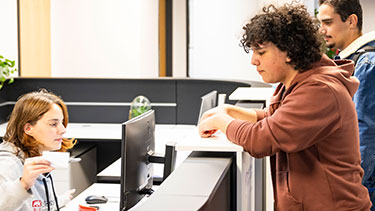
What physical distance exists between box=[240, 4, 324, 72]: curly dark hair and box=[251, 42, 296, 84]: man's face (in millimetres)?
13

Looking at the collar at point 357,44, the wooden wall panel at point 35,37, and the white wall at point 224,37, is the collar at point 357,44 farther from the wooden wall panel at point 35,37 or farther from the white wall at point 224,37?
the wooden wall panel at point 35,37

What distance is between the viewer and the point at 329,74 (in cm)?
137

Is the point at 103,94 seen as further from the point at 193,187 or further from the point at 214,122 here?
the point at 193,187

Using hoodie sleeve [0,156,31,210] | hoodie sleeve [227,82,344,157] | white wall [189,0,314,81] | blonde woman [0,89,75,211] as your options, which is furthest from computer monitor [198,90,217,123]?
white wall [189,0,314,81]

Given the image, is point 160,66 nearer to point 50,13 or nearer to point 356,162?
point 50,13

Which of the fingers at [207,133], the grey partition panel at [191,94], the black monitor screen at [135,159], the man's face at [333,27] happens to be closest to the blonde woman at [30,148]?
the black monitor screen at [135,159]

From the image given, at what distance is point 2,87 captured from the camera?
4.25 metres

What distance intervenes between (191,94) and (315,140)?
2.86 meters

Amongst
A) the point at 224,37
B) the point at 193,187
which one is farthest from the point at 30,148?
the point at 224,37

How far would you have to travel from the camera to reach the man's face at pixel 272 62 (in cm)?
143

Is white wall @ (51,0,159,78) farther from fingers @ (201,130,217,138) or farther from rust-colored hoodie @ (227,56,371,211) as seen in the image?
rust-colored hoodie @ (227,56,371,211)

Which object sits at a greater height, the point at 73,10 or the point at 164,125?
the point at 73,10

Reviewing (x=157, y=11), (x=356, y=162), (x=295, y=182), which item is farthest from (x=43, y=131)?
(x=157, y=11)

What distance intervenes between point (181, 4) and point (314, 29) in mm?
6621
